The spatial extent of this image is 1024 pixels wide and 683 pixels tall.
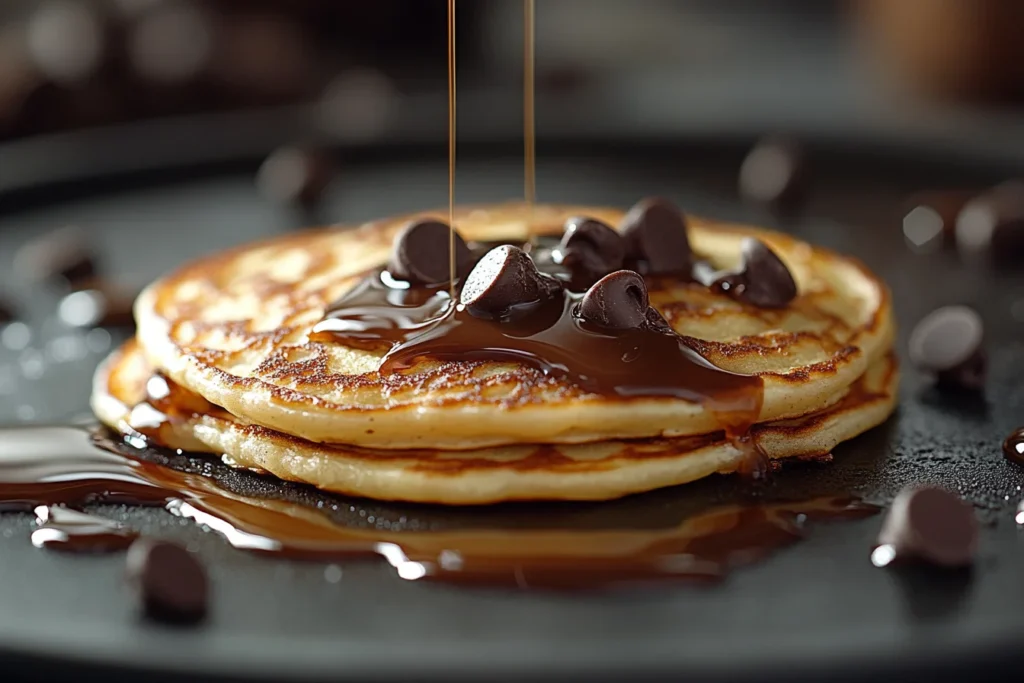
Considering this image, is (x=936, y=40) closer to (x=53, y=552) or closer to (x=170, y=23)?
(x=170, y=23)

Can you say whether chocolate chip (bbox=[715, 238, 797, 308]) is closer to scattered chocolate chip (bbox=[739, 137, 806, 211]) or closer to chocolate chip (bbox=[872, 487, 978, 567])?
chocolate chip (bbox=[872, 487, 978, 567])

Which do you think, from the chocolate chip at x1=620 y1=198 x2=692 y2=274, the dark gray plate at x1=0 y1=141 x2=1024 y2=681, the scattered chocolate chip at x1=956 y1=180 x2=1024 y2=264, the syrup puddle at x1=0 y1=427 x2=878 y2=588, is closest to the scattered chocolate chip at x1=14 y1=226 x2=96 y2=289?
the dark gray plate at x1=0 y1=141 x2=1024 y2=681

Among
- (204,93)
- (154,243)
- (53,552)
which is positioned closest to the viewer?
(53,552)

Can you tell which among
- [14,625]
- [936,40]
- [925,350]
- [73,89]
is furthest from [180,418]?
[936,40]

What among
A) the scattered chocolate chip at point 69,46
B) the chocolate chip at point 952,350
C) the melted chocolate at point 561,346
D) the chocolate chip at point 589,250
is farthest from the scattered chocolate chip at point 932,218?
the scattered chocolate chip at point 69,46

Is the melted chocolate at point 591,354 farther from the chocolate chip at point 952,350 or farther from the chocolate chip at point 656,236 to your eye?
the chocolate chip at point 952,350

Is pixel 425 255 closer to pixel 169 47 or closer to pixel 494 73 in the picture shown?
pixel 169 47

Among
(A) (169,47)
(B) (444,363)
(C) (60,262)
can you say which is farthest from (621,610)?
(A) (169,47)
